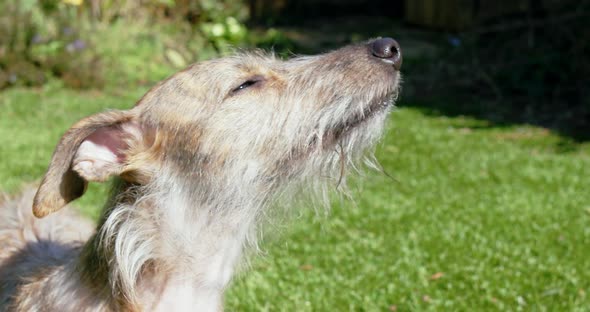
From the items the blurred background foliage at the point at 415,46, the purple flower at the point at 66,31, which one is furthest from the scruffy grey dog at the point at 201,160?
the purple flower at the point at 66,31

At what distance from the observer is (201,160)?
3281mm

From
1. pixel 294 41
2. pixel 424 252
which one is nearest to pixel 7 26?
pixel 294 41

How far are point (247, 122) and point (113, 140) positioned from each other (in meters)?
0.60

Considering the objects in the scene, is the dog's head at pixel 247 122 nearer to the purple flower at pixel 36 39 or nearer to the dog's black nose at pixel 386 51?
the dog's black nose at pixel 386 51

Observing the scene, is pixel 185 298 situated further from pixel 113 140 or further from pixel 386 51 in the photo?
A: pixel 386 51

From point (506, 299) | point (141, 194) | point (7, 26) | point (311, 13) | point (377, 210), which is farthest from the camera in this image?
point (311, 13)

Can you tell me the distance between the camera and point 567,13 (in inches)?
512

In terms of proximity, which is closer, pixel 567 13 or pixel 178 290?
pixel 178 290

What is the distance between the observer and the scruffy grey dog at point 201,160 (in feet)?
10.7

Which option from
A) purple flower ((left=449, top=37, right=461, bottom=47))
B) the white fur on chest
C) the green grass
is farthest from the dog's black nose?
purple flower ((left=449, top=37, right=461, bottom=47))

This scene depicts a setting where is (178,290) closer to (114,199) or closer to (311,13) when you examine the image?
(114,199)

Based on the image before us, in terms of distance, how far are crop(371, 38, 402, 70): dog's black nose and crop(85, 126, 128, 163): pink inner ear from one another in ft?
3.93

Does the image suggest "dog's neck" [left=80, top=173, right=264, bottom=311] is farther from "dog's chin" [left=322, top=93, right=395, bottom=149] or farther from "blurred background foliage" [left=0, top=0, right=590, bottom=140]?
"blurred background foliage" [left=0, top=0, right=590, bottom=140]

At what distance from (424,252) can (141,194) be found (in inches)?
123
